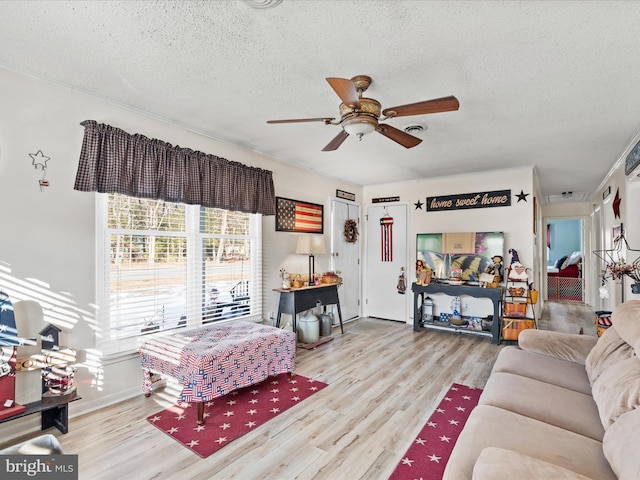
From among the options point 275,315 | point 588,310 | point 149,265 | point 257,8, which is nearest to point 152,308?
point 149,265

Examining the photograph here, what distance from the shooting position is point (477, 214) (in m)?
5.04

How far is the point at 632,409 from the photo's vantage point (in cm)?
145

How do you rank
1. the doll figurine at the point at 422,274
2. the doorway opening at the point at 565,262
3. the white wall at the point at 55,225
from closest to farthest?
the white wall at the point at 55,225
the doll figurine at the point at 422,274
the doorway opening at the point at 565,262

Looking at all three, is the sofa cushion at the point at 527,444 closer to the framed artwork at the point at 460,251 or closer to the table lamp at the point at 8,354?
the table lamp at the point at 8,354

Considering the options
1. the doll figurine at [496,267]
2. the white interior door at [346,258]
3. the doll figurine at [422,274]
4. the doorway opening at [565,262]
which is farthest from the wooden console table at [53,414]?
the doorway opening at [565,262]

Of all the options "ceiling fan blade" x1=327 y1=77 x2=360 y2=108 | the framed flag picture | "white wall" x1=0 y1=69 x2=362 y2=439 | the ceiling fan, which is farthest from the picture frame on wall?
"white wall" x1=0 y1=69 x2=362 y2=439

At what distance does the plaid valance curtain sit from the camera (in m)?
2.58

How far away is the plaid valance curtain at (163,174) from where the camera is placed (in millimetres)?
2580

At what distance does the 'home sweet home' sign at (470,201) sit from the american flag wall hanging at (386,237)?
742mm

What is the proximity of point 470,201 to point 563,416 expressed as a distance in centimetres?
382

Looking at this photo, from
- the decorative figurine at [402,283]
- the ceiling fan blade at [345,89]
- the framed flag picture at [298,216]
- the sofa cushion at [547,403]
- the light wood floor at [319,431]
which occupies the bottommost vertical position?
the light wood floor at [319,431]

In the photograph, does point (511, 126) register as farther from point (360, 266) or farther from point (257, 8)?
point (360, 266)

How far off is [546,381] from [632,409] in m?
0.77

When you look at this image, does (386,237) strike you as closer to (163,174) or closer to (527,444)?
(163,174)
